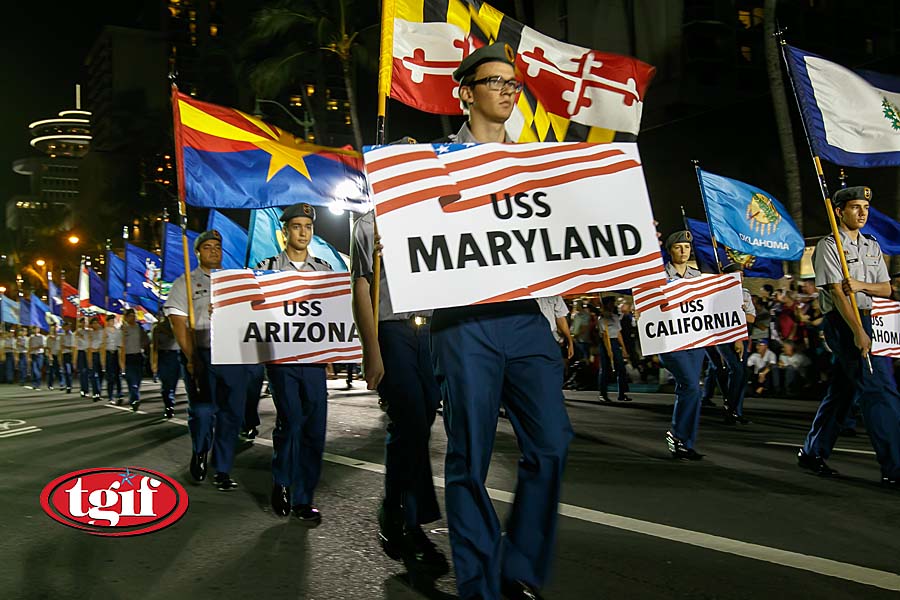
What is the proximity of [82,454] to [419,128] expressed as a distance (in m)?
32.8

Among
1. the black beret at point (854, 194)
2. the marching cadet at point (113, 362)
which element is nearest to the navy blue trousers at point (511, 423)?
the black beret at point (854, 194)

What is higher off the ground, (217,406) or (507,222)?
(507,222)

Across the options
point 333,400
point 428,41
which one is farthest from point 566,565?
point 333,400

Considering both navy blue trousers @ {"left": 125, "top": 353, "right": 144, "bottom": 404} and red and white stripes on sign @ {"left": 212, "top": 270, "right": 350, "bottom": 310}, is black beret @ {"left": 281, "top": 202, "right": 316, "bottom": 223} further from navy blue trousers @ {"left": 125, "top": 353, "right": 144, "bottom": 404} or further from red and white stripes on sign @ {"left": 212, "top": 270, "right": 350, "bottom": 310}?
navy blue trousers @ {"left": 125, "top": 353, "right": 144, "bottom": 404}

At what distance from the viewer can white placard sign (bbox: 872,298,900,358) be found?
23.4 ft

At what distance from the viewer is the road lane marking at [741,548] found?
4.47 meters

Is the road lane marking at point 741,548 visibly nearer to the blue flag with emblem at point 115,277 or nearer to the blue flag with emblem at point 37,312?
the blue flag with emblem at point 115,277

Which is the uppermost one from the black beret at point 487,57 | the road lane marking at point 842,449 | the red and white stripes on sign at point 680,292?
the black beret at point 487,57

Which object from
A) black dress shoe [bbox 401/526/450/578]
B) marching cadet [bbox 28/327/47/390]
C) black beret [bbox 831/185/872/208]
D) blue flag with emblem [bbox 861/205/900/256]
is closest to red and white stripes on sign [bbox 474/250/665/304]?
black dress shoe [bbox 401/526/450/578]

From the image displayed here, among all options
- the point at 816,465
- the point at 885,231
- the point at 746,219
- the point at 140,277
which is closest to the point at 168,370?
the point at 140,277

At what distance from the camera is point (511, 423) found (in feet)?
13.2

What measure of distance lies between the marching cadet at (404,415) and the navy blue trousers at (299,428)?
1101 mm

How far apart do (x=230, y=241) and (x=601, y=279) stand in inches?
362

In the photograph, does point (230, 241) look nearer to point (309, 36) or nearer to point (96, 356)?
point (96, 356)
